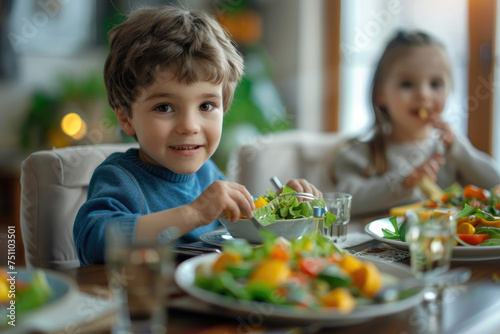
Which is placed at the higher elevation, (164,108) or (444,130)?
(164,108)

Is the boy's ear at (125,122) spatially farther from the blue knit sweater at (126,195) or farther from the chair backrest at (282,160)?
the chair backrest at (282,160)

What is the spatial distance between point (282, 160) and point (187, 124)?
3.44 ft

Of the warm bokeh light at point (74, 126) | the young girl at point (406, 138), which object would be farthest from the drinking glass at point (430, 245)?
the warm bokeh light at point (74, 126)

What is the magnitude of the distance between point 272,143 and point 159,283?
1544 millimetres

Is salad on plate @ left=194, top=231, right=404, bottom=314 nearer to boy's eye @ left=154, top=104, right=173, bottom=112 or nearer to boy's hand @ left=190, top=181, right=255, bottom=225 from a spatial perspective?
boy's hand @ left=190, top=181, right=255, bottom=225

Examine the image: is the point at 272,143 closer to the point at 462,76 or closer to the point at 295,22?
the point at 462,76

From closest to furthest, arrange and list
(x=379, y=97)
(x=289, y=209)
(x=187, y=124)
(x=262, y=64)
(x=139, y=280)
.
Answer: (x=139, y=280), (x=289, y=209), (x=187, y=124), (x=379, y=97), (x=262, y=64)

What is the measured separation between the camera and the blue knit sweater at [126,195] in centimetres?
96

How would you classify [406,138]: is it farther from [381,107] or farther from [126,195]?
[126,195]

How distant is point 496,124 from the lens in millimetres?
2906

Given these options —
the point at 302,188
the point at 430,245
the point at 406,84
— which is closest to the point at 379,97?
the point at 406,84

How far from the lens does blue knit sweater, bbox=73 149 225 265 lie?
3.14ft

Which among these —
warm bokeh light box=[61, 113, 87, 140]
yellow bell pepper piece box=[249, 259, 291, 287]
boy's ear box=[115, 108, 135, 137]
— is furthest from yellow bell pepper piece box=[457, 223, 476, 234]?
warm bokeh light box=[61, 113, 87, 140]

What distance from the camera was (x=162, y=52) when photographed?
1134mm
